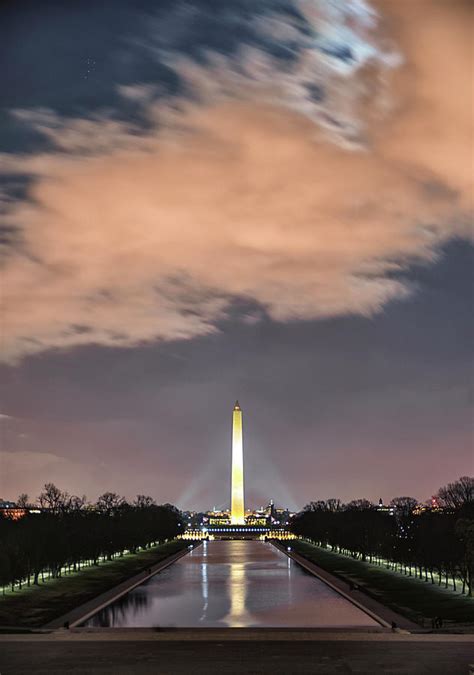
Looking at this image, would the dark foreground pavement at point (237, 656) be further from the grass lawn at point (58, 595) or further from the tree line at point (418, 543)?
the tree line at point (418, 543)

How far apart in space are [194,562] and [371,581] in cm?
3265

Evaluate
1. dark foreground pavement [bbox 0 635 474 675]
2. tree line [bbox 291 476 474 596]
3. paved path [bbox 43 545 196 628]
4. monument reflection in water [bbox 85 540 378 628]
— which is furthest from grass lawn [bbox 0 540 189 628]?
tree line [bbox 291 476 474 596]

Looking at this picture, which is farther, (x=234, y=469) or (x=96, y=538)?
(x=234, y=469)

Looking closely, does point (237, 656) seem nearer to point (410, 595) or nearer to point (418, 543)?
point (410, 595)

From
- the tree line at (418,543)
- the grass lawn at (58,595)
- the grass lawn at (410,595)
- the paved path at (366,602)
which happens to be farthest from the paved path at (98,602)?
the tree line at (418,543)

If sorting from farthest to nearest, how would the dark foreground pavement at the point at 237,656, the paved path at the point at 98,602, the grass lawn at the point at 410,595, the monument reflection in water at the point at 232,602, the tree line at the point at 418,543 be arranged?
the tree line at the point at 418,543 < the grass lawn at the point at 410,595 < the monument reflection in water at the point at 232,602 < the paved path at the point at 98,602 < the dark foreground pavement at the point at 237,656

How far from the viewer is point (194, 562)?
4048 inches

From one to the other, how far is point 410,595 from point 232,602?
13049 millimetres

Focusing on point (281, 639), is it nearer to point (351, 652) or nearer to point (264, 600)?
point (351, 652)

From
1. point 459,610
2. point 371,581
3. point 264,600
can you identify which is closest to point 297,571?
point 371,581

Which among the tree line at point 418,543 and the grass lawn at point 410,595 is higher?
the tree line at point 418,543

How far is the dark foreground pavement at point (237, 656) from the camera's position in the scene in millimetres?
34844

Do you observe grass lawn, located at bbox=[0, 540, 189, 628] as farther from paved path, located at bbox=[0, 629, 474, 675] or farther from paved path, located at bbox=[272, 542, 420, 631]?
paved path, located at bbox=[272, 542, 420, 631]

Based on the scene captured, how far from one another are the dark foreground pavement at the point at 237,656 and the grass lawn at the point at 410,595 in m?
8.37
